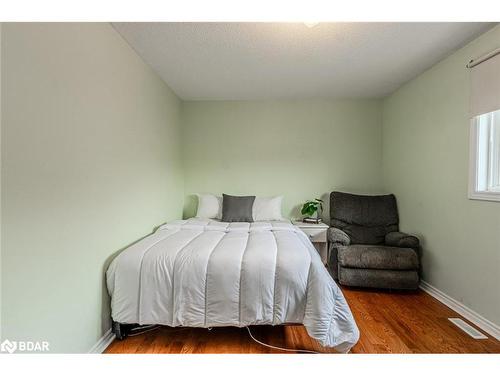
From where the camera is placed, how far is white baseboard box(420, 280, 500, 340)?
1.88 metres

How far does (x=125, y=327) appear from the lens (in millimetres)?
1828

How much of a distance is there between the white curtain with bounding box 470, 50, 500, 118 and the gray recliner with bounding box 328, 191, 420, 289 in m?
1.40

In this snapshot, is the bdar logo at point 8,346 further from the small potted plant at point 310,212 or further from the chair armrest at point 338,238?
the small potted plant at point 310,212

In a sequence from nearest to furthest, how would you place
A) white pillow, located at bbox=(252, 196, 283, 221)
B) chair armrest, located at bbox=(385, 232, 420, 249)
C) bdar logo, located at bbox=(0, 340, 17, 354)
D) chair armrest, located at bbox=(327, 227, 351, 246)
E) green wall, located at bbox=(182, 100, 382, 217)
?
bdar logo, located at bbox=(0, 340, 17, 354) → chair armrest, located at bbox=(385, 232, 420, 249) → chair armrest, located at bbox=(327, 227, 351, 246) → white pillow, located at bbox=(252, 196, 283, 221) → green wall, located at bbox=(182, 100, 382, 217)

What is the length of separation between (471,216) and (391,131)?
1.65 metres

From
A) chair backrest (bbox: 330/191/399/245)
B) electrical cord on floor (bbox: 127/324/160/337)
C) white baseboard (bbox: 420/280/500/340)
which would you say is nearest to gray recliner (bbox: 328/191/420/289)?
chair backrest (bbox: 330/191/399/245)

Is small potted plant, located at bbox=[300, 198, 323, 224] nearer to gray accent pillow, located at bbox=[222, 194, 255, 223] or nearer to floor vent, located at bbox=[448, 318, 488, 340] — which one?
gray accent pillow, located at bbox=[222, 194, 255, 223]

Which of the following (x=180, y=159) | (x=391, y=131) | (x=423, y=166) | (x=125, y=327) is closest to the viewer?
(x=125, y=327)

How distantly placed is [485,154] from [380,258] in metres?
1.28

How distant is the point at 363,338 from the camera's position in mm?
1834

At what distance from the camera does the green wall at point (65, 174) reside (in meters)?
1.13

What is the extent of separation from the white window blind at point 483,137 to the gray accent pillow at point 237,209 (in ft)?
7.27

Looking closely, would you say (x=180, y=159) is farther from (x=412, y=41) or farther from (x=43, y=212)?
(x=412, y=41)
